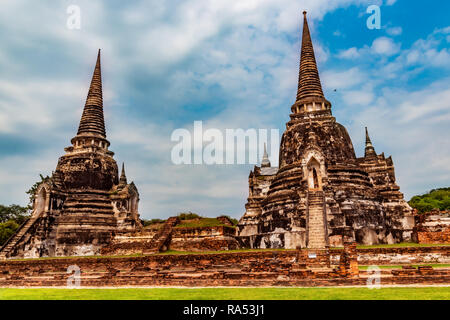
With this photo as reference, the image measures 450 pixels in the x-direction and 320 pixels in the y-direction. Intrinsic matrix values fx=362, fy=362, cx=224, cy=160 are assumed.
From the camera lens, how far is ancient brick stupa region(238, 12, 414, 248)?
21.1 metres

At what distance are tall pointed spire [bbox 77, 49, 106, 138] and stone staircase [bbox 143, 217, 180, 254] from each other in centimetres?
1308

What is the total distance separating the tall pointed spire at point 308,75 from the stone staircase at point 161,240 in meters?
14.6

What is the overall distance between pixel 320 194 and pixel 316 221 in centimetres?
202

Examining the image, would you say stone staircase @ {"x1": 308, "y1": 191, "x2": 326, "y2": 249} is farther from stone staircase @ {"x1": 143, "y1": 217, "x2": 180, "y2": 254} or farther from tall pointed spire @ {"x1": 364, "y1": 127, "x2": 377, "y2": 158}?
tall pointed spire @ {"x1": 364, "y1": 127, "x2": 377, "y2": 158}

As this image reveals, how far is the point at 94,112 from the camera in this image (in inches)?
1356

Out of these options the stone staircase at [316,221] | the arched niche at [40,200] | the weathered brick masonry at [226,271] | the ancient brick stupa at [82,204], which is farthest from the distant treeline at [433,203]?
the arched niche at [40,200]

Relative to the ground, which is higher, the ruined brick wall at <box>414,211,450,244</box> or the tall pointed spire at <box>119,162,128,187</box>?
the tall pointed spire at <box>119,162,128,187</box>

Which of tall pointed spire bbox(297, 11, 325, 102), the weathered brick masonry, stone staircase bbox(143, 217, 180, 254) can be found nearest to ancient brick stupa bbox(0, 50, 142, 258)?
stone staircase bbox(143, 217, 180, 254)

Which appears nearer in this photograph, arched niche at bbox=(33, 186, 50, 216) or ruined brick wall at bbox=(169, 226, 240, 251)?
ruined brick wall at bbox=(169, 226, 240, 251)

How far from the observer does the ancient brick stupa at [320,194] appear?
69.4 ft

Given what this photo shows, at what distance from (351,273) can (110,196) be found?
24.3m

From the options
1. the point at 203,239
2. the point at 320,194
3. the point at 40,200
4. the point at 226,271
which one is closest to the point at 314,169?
the point at 320,194

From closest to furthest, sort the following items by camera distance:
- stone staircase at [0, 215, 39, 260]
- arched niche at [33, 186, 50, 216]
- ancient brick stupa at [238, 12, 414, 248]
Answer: ancient brick stupa at [238, 12, 414, 248] → stone staircase at [0, 215, 39, 260] → arched niche at [33, 186, 50, 216]
